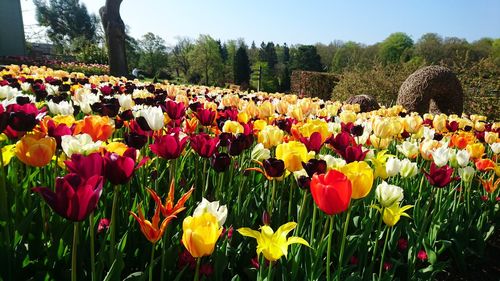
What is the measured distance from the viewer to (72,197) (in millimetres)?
882

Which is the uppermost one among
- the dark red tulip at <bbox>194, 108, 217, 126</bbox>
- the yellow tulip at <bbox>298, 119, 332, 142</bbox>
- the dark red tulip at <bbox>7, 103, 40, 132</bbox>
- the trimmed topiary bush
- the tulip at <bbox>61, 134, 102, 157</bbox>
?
the dark red tulip at <bbox>7, 103, 40, 132</bbox>

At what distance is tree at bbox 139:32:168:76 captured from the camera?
1897 inches

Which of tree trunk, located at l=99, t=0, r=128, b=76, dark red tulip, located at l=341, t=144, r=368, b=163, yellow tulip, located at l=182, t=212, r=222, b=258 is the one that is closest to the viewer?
yellow tulip, located at l=182, t=212, r=222, b=258

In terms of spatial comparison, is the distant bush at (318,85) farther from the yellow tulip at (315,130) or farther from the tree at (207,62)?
the tree at (207,62)

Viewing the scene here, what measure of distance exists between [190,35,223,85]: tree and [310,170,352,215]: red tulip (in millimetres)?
41728

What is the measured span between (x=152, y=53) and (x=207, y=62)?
33.8 feet

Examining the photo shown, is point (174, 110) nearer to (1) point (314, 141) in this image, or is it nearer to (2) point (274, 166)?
(1) point (314, 141)

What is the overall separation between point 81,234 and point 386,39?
10129 centimetres

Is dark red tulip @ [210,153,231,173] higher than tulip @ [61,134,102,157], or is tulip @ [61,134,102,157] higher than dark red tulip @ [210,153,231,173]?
tulip @ [61,134,102,157]

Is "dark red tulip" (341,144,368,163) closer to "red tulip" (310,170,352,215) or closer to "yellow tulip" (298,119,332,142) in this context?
"yellow tulip" (298,119,332,142)

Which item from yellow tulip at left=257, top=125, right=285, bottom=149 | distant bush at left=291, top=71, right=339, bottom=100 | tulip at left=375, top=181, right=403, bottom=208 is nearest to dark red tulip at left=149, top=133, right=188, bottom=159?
yellow tulip at left=257, top=125, right=285, bottom=149

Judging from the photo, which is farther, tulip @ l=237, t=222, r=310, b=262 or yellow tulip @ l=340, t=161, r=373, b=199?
yellow tulip @ l=340, t=161, r=373, b=199

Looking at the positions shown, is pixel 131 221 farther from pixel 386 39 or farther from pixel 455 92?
pixel 386 39

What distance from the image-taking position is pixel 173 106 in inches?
96.7
